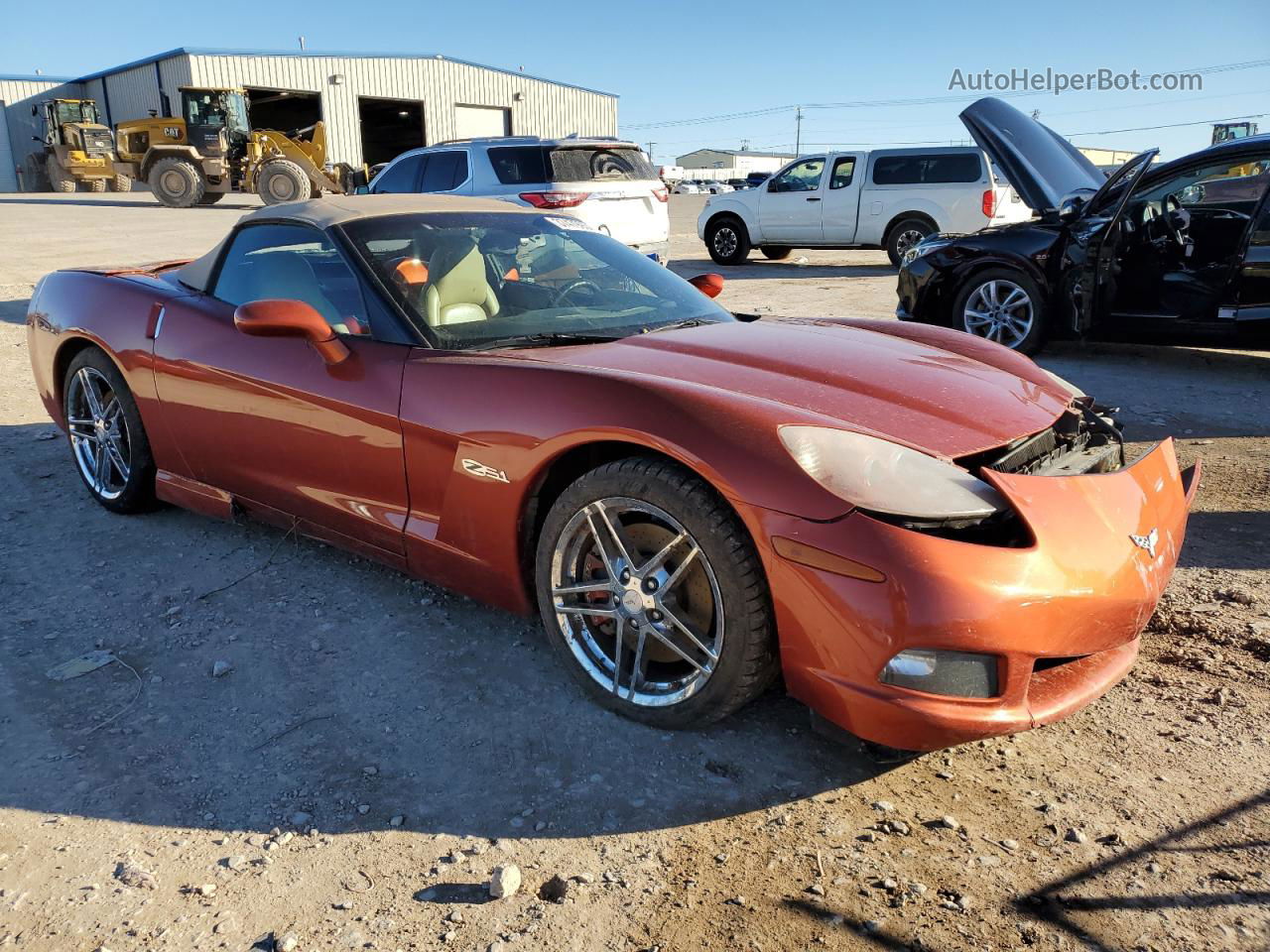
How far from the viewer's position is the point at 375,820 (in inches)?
89.3

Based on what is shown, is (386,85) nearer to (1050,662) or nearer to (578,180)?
(578,180)

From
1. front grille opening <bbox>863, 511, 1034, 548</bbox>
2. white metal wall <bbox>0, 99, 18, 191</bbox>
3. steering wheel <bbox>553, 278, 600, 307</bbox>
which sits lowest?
front grille opening <bbox>863, 511, 1034, 548</bbox>

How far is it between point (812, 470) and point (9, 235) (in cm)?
1991

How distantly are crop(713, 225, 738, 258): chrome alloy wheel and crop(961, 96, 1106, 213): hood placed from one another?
22.6 ft

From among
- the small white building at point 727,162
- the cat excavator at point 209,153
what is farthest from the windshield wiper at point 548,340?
the small white building at point 727,162

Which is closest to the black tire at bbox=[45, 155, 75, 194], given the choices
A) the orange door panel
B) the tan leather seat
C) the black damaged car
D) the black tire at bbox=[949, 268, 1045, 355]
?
the black damaged car

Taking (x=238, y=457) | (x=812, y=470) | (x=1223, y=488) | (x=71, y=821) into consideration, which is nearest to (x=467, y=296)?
(x=238, y=457)

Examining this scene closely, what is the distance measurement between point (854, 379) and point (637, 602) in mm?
888

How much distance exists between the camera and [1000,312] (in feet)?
24.6

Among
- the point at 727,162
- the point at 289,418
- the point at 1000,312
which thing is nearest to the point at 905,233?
the point at 1000,312

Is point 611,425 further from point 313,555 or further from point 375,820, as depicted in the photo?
point 313,555

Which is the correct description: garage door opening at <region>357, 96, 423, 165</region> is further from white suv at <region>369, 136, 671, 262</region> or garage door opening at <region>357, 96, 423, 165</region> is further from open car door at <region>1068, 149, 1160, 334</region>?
open car door at <region>1068, 149, 1160, 334</region>

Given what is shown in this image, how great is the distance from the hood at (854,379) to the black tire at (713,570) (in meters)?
0.27

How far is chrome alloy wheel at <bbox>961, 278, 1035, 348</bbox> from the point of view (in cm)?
739
